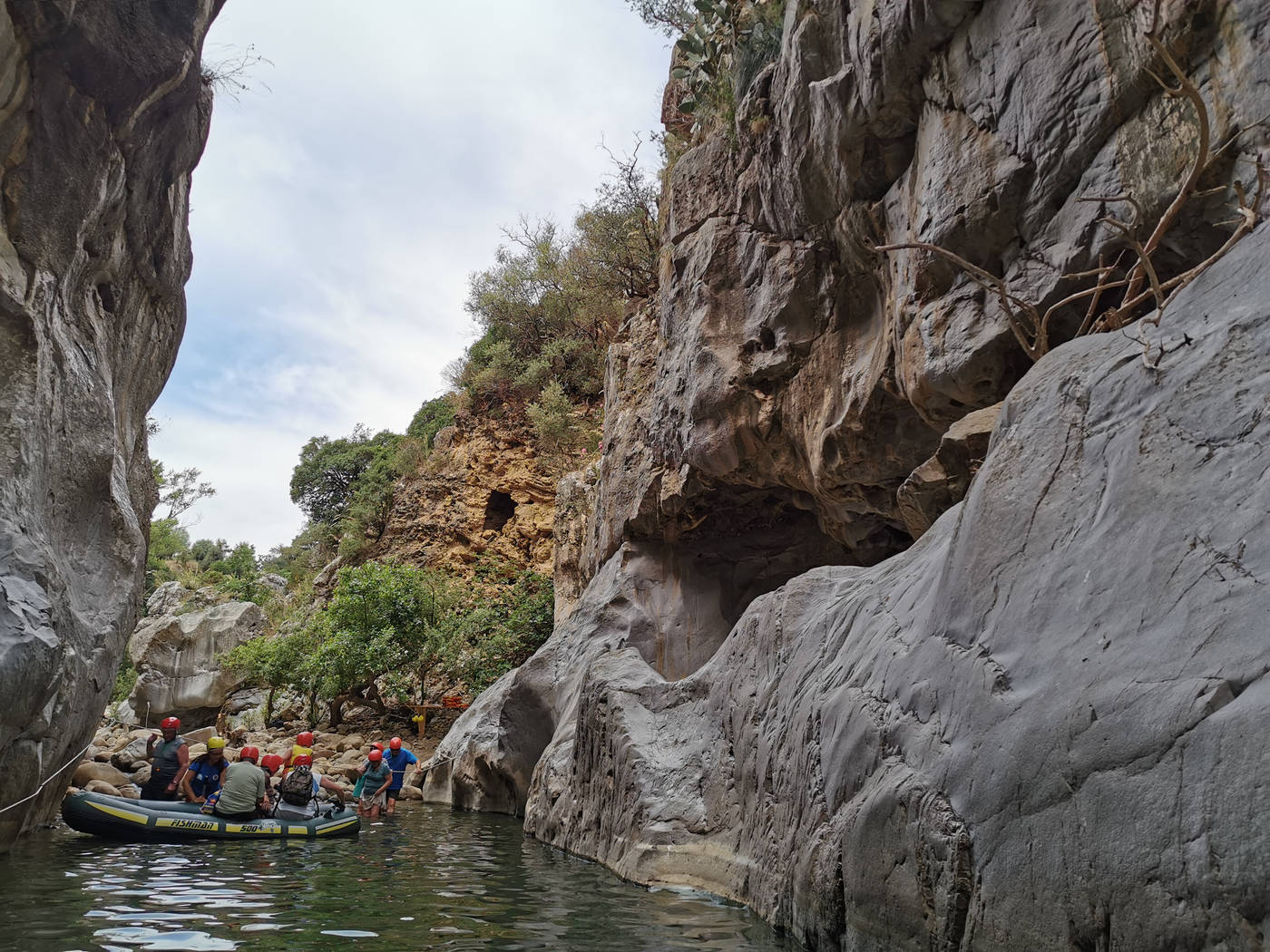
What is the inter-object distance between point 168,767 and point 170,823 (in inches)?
93.0

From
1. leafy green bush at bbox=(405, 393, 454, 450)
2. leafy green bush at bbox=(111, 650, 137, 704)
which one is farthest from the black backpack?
leafy green bush at bbox=(405, 393, 454, 450)

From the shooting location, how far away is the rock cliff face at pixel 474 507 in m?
29.7

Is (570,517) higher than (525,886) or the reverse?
higher

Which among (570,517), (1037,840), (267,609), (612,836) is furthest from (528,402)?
(1037,840)

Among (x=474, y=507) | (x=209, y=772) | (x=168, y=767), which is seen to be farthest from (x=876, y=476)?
(x=474, y=507)

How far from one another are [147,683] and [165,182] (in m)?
18.1

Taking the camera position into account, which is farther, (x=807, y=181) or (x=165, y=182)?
(x=165, y=182)

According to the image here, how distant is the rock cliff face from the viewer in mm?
29688

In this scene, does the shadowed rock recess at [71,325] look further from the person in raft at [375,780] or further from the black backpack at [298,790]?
the person in raft at [375,780]

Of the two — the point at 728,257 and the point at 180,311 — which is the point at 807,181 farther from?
the point at 180,311

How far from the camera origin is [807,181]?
10727mm

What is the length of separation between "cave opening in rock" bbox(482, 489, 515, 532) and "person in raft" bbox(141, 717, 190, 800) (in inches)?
695

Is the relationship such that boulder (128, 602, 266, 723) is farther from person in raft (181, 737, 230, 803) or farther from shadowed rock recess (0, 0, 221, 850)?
shadowed rock recess (0, 0, 221, 850)

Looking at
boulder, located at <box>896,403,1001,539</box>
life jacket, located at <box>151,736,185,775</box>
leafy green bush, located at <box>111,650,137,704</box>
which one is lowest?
life jacket, located at <box>151,736,185,775</box>
